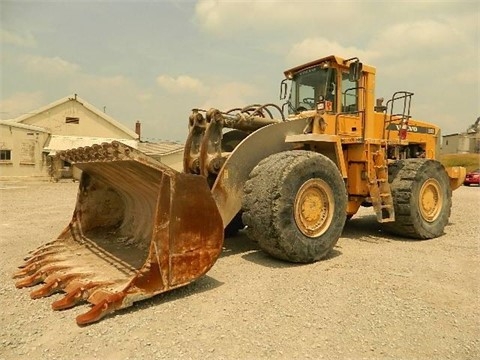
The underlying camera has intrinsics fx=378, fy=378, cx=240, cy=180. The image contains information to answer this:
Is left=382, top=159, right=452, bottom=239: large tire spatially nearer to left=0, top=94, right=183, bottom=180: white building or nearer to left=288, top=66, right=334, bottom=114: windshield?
left=288, top=66, right=334, bottom=114: windshield

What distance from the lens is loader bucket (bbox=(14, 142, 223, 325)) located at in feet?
10.9

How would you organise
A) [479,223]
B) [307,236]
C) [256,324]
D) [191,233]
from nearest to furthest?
[256,324] → [191,233] → [307,236] → [479,223]

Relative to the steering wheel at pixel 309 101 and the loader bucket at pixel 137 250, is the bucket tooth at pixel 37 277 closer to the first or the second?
the loader bucket at pixel 137 250

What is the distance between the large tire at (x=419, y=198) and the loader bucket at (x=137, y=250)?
12.6ft

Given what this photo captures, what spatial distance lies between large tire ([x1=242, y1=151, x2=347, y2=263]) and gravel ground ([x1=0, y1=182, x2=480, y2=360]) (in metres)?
0.26

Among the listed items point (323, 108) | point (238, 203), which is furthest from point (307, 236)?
point (323, 108)

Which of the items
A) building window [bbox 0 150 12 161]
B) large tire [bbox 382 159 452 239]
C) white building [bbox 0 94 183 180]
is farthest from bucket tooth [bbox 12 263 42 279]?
building window [bbox 0 150 12 161]

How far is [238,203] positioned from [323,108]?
2.34 metres

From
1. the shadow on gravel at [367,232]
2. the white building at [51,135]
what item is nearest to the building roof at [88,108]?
the white building at [51,135]

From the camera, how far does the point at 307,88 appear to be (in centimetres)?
668

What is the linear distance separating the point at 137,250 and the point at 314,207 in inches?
91.3

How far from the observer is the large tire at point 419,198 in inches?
248

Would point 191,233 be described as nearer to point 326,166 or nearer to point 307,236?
point 307,236

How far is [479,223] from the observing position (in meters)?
8.37
